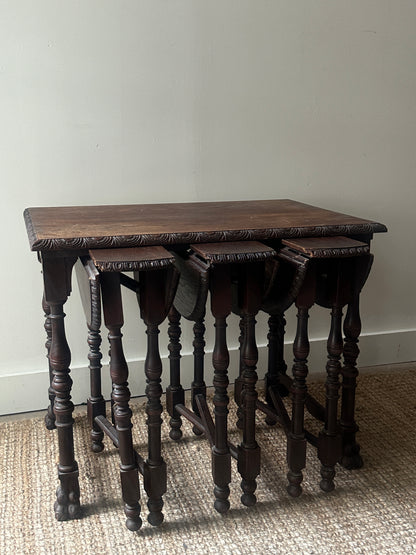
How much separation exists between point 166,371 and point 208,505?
0.86 m

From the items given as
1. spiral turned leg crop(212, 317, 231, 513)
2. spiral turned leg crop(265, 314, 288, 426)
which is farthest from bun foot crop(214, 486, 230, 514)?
spiral turned leg crop(265, 314, 288, 426)

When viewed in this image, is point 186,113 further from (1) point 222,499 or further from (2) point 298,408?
(1) point 222,499

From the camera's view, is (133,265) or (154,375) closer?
(133,265)

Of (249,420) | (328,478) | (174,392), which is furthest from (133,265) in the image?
(328,478)

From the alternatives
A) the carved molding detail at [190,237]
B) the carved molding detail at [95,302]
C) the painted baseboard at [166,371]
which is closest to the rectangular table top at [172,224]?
the carved molding detail at [190,237]

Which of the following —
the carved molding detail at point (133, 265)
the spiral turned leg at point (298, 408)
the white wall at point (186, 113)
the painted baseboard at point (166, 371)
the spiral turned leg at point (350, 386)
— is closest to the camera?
the carved molding detail at point (133, 265)

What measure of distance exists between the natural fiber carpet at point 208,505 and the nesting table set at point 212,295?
60mm

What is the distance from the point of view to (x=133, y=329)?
258 centimetres

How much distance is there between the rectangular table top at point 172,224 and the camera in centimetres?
166

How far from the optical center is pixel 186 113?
2.42 m

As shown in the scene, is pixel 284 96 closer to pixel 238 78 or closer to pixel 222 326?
pixel 238 78

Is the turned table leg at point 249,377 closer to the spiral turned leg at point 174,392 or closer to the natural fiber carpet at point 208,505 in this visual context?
the natural fiber carpet at point 208,505

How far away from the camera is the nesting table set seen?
1.64 meters

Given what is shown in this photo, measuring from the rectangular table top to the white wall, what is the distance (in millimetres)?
233
